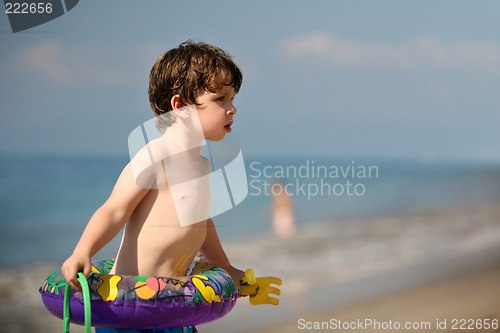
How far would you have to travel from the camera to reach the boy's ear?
4.58ft

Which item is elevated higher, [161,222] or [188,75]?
[188,75]

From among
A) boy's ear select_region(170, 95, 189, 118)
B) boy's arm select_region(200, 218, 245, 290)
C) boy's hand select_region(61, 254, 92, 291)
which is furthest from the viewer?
boy's arm select_region(200, 218, 245, 290)

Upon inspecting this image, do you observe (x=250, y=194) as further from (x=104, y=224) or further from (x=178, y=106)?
(x=104, y=224)

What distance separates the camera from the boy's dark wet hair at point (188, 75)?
54.3 inches

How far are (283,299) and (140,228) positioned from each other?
2.92 m

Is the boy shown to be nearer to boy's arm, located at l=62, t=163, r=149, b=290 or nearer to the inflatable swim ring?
boy's arm, located at l=62, t=163, r=149, b=290

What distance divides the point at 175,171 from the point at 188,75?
1.01 feet

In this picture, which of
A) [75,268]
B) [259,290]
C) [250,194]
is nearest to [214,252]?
[259,290]

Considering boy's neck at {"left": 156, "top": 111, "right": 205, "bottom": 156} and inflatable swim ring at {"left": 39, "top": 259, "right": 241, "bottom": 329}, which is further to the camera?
boy's neck at {"left": 156, "top": 111, "right": 205, "bottom": 156}

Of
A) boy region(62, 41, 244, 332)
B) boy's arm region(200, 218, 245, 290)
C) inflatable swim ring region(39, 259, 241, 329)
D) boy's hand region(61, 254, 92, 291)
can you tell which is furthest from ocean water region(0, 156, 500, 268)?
boy's hand region(61, 254, 92, 291)

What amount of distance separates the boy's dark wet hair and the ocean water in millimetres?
2598

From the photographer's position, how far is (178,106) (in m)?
1.41

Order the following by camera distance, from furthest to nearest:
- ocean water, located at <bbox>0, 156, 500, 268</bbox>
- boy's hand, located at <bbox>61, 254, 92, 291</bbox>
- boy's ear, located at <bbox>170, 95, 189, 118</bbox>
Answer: ocean water, located at <bbox>0, 156, 500, 268</bbox> < boy's ear, located at <bbox>170, 95, 189, 118</bbox> < boy's hand, located at <bbox>61, 254, 92, 291</bbox>

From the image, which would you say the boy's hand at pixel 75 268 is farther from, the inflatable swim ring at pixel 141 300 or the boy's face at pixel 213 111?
the boy's face at pixel 213 111
